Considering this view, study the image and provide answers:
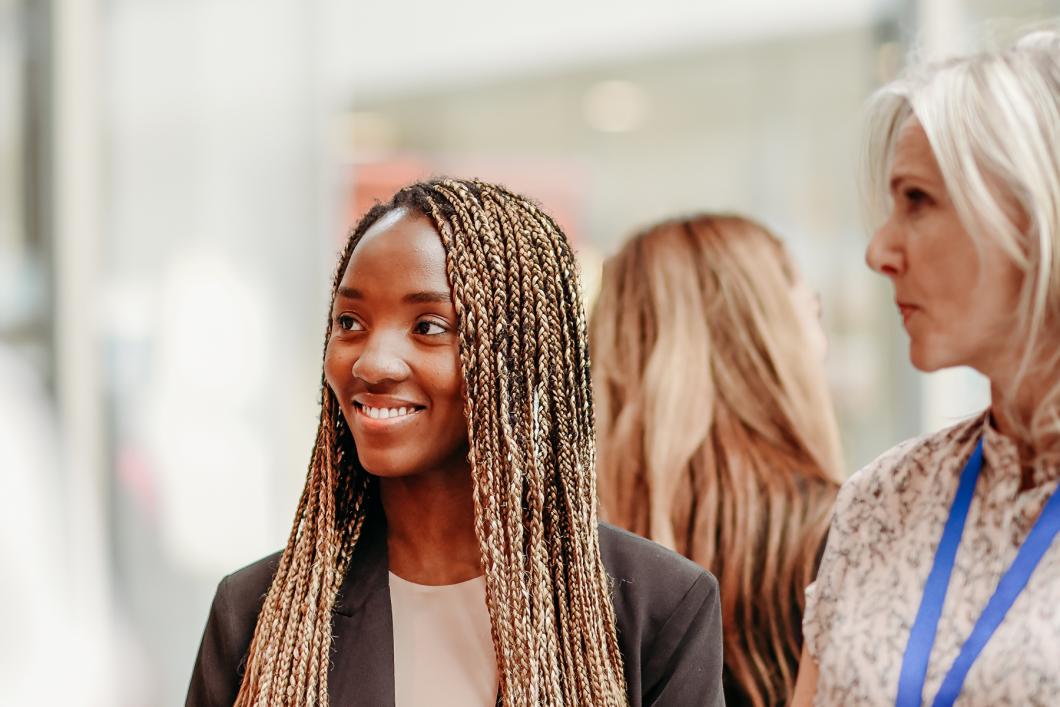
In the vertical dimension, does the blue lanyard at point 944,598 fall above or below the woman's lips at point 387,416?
below

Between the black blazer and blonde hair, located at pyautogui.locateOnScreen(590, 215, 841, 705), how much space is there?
46 centimetres

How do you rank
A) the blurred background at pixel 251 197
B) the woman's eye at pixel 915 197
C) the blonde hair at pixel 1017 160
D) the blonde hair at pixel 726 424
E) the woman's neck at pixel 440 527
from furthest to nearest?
the blurred background at pixel 251 197
the blonde hair at pixel 726 424
the woman's neck at pixel 440 527
the woman's eye at pixel 915 197
the blonde hair at pixel 1017 160

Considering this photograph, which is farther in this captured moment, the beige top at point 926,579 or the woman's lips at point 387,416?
the woman's lips at point 387,416

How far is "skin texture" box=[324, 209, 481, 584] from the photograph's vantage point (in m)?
1.32

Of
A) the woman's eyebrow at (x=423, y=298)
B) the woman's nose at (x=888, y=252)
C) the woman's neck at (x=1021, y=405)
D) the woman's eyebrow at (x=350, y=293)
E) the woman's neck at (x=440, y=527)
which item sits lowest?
the woman's neck at (x=440, y=527)

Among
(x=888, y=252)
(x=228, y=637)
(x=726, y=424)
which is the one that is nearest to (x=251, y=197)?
(x=726, y=424)

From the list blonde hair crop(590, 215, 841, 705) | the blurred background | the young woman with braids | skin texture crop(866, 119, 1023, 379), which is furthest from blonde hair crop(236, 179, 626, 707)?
the blurred background

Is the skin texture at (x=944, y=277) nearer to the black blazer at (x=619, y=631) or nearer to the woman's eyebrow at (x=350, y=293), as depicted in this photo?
the black blazer at (x=619, y=631)

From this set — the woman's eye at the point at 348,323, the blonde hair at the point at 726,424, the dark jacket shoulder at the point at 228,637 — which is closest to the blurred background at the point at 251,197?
the blonde hair at the point at 726,424

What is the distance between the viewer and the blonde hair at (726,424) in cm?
188

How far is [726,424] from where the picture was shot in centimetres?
196

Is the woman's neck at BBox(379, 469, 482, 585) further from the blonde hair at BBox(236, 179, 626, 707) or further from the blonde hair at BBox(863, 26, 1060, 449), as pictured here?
the blonde hair at BBox(863, 26, 1060, 449)

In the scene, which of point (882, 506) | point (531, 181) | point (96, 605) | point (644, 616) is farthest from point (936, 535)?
point (96, 605)

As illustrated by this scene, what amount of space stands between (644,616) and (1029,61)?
2.40 feet
